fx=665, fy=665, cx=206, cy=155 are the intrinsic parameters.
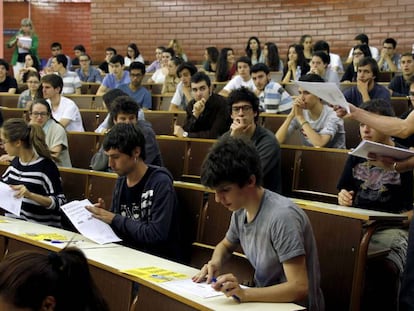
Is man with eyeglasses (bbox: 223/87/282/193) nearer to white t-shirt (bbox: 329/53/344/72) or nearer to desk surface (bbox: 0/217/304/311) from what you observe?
desk surface (bbox: 0/217/304/311)

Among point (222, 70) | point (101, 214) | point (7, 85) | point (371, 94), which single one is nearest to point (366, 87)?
point (371, 94)

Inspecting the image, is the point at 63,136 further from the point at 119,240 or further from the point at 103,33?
the point at 103,33

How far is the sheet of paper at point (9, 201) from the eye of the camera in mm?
3641

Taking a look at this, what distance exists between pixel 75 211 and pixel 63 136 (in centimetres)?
194

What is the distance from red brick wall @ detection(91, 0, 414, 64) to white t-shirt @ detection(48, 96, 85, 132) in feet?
15.9

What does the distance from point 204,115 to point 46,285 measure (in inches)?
152

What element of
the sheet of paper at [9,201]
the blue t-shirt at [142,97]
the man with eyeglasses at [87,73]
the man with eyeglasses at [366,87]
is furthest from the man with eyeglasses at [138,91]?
the sheet of paper at [9,201]

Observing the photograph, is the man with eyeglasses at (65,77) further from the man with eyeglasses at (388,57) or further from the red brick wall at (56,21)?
the red brick wall at (56,21)

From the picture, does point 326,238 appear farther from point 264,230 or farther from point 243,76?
point 243,76

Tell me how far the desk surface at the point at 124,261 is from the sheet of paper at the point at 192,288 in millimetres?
27

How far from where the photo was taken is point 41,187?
3.82 m

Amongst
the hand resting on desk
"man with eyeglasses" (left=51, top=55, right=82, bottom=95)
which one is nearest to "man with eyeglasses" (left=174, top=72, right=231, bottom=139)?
the hand resting on desk

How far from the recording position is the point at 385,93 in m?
5.51

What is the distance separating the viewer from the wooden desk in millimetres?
2840
